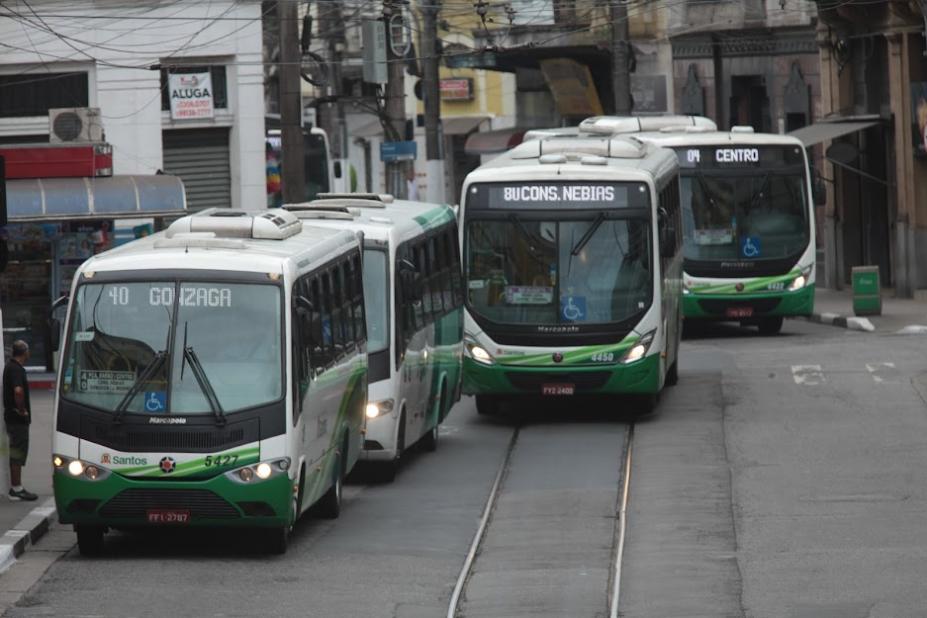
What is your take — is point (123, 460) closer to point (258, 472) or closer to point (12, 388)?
point (258, 472)

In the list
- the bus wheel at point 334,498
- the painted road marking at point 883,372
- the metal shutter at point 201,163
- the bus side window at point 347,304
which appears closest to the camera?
the bus wheel at point 334,498

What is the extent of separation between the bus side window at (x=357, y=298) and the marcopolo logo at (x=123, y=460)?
3634 millimetres

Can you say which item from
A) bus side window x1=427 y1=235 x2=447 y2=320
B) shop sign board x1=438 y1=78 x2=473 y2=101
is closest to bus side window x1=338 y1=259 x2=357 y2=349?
bus side window x1=427 y1=235 x2=447 y2=320

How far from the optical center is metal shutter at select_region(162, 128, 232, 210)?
121 ft

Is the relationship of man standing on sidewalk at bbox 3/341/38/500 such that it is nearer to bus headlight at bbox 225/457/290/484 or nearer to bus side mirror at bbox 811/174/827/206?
bus headlight at bbox 225/457/290/484

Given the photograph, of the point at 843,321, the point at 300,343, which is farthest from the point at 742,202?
the point at 300,343

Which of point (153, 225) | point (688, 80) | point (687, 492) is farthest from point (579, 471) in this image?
point (688, 80)

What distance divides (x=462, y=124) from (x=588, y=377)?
151 ft

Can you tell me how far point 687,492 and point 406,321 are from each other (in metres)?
3.24

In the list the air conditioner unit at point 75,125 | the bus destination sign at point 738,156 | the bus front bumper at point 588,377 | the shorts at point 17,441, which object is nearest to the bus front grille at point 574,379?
the bus front bumper at point 588,377

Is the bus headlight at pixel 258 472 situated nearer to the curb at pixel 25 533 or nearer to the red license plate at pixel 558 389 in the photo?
the curb at pixel 25 533

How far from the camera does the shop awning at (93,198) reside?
27.0 metres

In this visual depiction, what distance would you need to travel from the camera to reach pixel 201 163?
37.1 m

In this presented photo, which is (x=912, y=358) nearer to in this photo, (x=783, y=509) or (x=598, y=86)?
(x=783, y=509)
